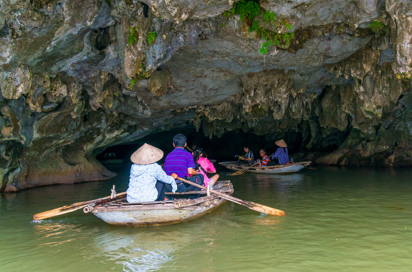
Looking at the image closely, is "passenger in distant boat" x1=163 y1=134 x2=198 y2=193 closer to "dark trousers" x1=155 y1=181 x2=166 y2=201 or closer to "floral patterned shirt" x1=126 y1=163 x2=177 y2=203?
"dark trousers" x1=155 y1=181 x2=166 y2=201

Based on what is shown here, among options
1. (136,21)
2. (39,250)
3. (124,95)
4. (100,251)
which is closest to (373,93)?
(136,21)

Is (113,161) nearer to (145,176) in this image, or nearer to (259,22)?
(259,22)

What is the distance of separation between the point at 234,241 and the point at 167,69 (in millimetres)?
7067

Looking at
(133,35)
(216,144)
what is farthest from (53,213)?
(216,144)

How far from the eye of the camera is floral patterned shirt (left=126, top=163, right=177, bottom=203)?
619 cm

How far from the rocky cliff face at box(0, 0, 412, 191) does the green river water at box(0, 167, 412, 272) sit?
3.88 metres

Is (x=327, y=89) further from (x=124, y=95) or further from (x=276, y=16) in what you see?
(x=124, y=95)

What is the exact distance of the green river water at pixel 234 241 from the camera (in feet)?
13.8

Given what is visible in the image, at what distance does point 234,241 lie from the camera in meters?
5.09

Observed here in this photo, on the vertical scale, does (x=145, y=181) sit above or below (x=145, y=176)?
below

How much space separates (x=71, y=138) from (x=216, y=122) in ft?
28.4

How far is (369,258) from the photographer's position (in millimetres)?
4168

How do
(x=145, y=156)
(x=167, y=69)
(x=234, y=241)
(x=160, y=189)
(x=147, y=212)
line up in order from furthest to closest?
(x=167, y=69) → (x=160, y=189) → (x=145, y=156) → (x=147, y=212) → (x=234, y=241)

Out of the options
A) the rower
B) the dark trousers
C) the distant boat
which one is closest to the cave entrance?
the distant boat
